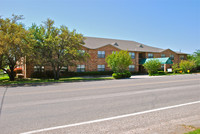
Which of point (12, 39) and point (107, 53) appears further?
point (107, 53)

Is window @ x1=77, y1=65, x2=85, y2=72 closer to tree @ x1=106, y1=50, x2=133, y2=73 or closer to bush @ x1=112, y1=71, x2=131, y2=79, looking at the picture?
tree @ x1=106, y1=50, x2=133, y2=73

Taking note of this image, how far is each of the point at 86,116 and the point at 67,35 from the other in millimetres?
19109

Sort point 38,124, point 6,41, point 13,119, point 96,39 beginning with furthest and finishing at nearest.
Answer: point 96,39 → point 6,41 → point 13,119 → point 38,124

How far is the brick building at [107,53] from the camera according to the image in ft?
118

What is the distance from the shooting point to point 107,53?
127ft

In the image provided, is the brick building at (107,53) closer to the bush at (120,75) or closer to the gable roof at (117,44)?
the gable roof at (117,44)

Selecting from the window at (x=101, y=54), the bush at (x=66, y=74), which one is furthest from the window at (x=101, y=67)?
the window at (x=101, y=54)

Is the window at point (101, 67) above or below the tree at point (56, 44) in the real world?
below

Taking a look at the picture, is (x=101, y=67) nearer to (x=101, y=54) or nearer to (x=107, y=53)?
(x=101, y=54)

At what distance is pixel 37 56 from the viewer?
74.6 feet

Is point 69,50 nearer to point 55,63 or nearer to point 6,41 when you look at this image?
point 55,63

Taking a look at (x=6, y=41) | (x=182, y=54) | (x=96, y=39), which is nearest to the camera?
(x=6, y=41)

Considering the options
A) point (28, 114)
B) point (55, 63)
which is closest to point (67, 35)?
point (55, 63)

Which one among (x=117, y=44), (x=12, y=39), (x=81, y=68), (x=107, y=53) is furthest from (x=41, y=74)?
(x=117, y=44)
